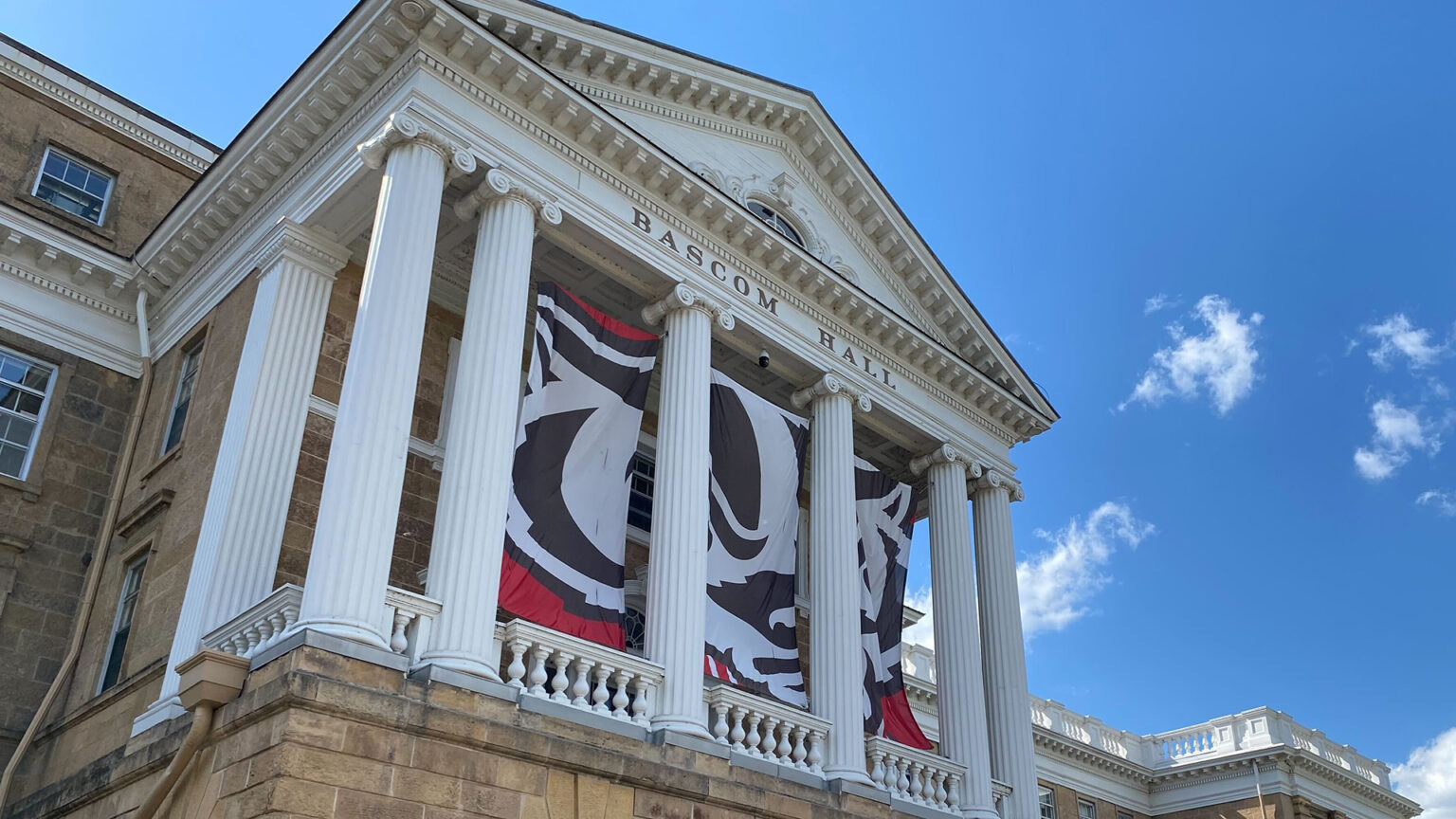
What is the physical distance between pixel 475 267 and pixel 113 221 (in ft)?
31.6

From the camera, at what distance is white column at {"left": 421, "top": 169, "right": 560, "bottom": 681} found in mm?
12789

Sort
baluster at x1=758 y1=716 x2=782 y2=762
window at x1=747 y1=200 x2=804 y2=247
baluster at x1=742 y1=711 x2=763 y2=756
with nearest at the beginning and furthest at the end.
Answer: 1. baluster at x1=742 y1=711 x2=763 y2=756
2. baluster at x1=758 y1=716 x2=782 y2=762
3. window at x1=747 y1=200 x2=804 y2=247

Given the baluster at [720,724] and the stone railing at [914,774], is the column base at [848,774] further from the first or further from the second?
the baluster at [720,724]

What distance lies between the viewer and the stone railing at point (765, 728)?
15.3 metres

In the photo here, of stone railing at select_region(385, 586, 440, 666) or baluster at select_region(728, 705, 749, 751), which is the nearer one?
stone railing at select_region(385, 586, 440, 666)

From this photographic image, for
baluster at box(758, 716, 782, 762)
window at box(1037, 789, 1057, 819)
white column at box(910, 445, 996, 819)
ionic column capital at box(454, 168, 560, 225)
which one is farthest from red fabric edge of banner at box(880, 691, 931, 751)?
window at box(1037, 789, 1057, 819)

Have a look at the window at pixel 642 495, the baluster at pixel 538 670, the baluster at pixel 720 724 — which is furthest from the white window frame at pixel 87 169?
the baluster at pixel 720 724

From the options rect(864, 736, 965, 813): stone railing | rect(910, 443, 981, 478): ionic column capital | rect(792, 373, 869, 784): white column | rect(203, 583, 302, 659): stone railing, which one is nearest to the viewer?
rect(203, 583, 302, 659): stone railing

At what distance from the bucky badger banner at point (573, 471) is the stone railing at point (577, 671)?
0.36 meters

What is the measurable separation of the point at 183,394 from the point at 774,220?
9.37 meters

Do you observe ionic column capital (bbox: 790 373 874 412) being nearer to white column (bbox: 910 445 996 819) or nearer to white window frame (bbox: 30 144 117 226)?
white column (bbox: 910 445 996 819)

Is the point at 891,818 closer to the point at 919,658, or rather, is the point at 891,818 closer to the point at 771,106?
the point at 771,106

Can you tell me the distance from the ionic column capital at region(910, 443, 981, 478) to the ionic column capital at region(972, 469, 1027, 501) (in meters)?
0.19

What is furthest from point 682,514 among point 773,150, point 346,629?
point 773,150
